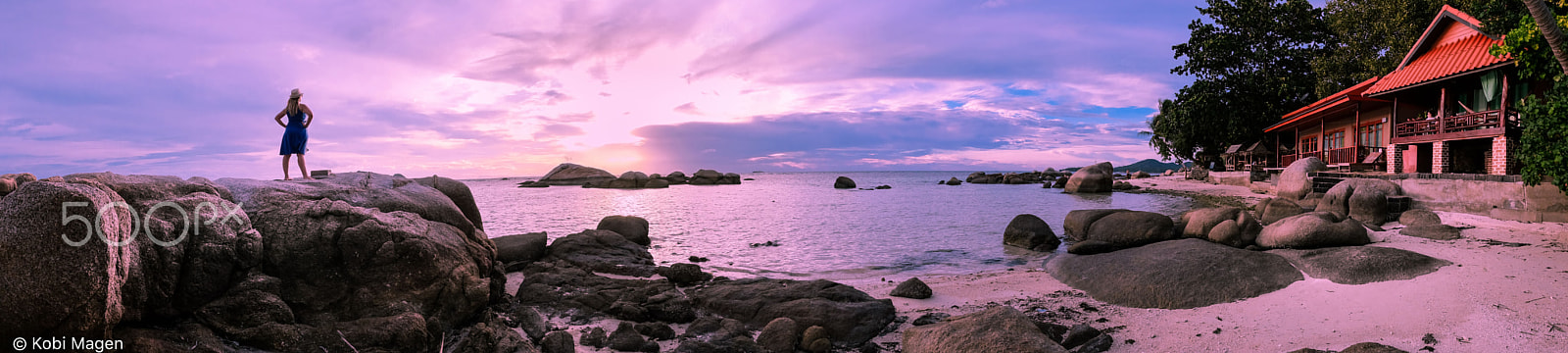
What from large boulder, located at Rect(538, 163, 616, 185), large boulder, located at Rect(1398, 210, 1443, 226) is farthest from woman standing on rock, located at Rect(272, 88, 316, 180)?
large boulder, located at Rect(538, 163, 616, 185)

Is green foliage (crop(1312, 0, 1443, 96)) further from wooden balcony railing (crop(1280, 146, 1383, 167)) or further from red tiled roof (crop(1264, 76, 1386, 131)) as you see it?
wooden balcony railing (crop(1280, 146, 1383, 167))

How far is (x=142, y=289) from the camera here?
3.78 meters

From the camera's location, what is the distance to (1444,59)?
59.4 feet

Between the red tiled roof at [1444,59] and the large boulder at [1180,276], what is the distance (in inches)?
578

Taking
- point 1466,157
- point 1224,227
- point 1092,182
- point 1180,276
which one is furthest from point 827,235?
point 1092,182

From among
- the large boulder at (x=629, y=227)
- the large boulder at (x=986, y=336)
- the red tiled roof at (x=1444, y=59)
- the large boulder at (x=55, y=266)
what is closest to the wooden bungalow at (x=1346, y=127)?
the red tiled roof at (x=1444, y=59)

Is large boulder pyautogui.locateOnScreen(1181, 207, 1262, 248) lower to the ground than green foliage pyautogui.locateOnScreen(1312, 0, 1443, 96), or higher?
lower

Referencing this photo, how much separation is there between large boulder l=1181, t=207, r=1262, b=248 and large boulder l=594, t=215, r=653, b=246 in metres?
9.85

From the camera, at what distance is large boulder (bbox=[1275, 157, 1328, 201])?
741 inches

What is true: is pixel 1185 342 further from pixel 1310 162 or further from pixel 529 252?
pixel 1310 162

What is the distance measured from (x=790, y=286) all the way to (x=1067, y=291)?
A: 10.6ft

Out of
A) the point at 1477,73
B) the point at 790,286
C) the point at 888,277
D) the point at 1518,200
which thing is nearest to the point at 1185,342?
the point at 790,286

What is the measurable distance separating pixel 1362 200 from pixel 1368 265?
8411mm

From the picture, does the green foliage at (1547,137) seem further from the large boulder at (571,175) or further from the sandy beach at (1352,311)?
the large boulder at (571,175)
